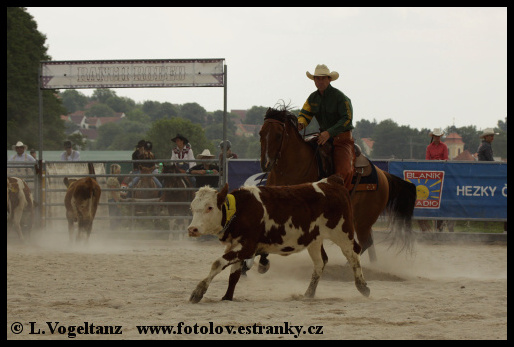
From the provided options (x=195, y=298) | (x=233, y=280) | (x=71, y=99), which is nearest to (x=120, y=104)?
(x=71, y=99)

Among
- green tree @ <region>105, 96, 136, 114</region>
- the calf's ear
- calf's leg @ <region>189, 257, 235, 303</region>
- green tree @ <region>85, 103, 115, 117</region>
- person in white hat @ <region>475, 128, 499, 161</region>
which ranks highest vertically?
green tree @ <region>105, 96, 136, 114</region>

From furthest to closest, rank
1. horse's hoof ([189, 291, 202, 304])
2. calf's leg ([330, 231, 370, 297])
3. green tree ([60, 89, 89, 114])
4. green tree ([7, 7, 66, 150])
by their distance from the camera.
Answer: green tree ([60, 89, 89, 114])
green tree ([7, 7, 66, 150])
calf's leg ([330, 231, 370, 297])
horse's hoof ([189, 291, 202, 304])

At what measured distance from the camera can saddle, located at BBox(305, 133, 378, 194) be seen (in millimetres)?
8750

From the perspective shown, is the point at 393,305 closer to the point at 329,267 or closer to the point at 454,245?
the point at 329,267

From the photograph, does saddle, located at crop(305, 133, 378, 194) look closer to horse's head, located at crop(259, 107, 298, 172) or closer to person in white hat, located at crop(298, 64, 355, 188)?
person in white hat, located at crop(298, 64, 355, 188)

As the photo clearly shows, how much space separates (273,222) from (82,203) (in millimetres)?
7352

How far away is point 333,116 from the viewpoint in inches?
345

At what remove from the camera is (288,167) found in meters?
8.59

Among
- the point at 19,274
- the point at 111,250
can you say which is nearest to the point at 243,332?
the point at 19,274

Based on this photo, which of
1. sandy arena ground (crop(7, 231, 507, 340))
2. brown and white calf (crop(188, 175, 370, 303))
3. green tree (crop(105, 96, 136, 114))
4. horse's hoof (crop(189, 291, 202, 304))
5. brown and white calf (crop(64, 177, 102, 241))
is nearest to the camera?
sandy arena ground (crop(7, 231, 507, 340))

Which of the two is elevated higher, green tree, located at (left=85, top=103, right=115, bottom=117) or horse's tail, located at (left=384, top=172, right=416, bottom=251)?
green tree, located at (left=85, top=103, right=115, bottom=117)

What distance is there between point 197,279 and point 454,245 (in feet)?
23.3

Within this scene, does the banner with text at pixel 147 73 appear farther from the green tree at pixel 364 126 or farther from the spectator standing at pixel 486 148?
the green tree at pixel 364 126

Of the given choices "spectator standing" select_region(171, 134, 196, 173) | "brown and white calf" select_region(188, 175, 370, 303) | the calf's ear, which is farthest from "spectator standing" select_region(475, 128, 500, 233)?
the calf's ear
